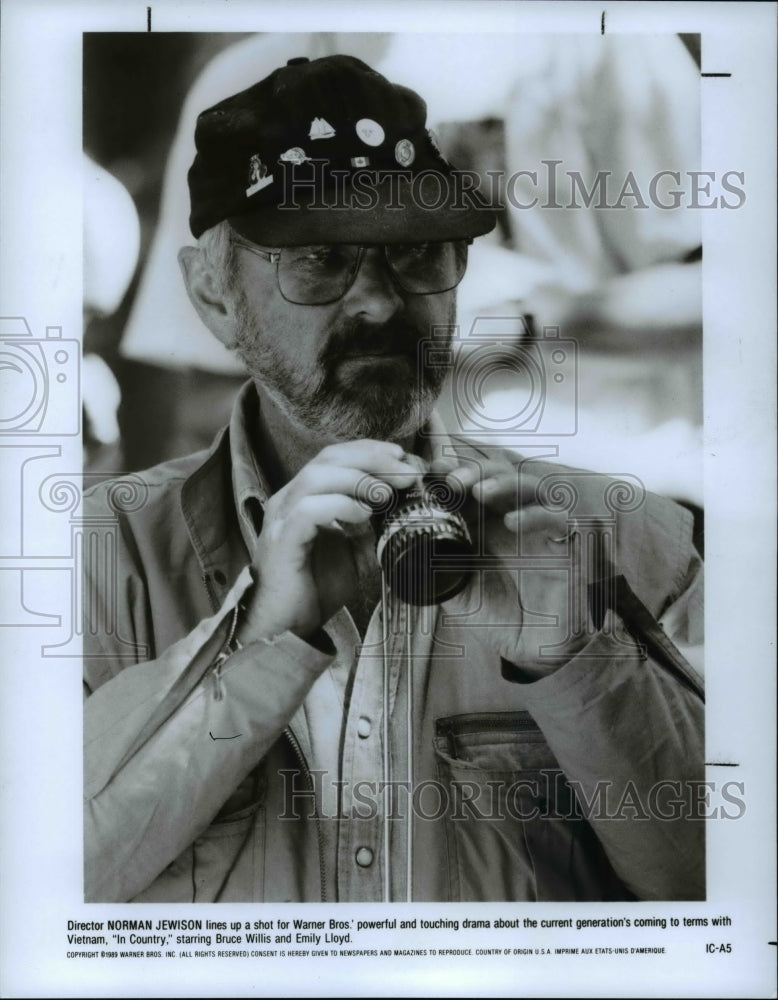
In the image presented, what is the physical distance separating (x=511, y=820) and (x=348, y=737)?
1.30ft

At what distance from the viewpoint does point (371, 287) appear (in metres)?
2.09

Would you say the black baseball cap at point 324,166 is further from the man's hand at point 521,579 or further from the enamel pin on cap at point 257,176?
the man's hand at point 521,579

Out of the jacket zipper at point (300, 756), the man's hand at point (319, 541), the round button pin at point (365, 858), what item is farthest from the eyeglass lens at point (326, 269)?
the round button pin at point (365, 858)

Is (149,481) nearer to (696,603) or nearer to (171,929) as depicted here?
(171,929)

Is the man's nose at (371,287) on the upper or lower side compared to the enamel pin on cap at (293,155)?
lower

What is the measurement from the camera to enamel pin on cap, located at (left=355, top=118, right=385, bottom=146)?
6.88 feet

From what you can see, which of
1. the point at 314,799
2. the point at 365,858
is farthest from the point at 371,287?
the point at 365,858

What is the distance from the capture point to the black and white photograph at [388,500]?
82.9 inches

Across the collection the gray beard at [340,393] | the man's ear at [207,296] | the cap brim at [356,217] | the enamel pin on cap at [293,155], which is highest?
the enamel pin on cap at [293,155]

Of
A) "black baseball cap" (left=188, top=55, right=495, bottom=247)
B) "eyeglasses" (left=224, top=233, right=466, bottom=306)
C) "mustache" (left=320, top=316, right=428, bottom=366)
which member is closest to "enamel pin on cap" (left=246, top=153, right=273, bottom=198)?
"black baseball cap" (left=188, top=55, right=495, bottom=247)

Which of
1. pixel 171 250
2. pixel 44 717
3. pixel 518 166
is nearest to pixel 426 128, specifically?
pixel 518 166

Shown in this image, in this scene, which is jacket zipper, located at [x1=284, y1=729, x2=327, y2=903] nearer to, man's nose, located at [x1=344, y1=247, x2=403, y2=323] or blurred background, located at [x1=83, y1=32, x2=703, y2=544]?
blurred background, located at [x1=83, y1=32, x2=703, y2=544]

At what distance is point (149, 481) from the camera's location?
2146 millimetres

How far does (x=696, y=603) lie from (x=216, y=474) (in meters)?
1.08
